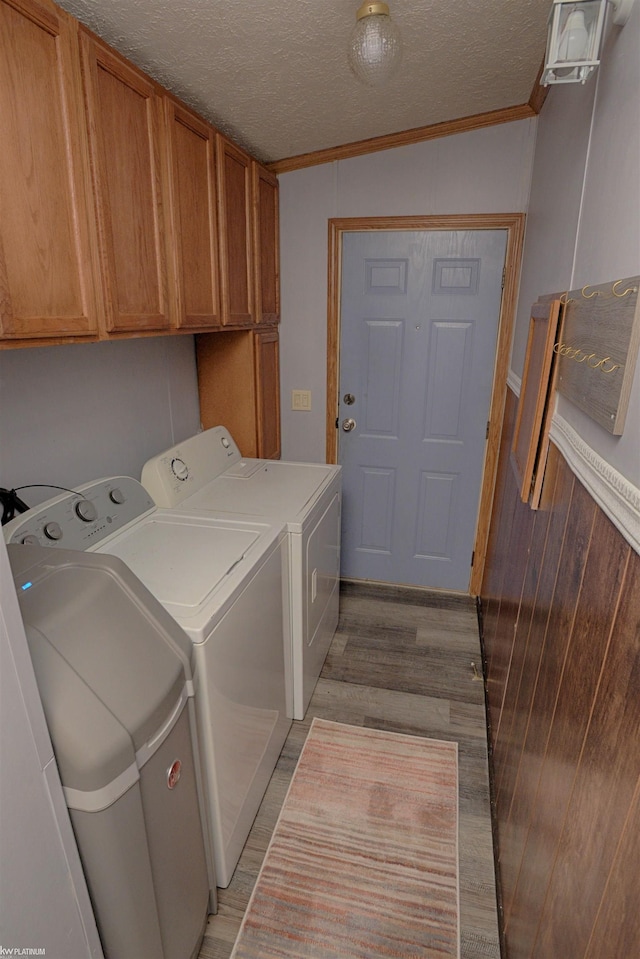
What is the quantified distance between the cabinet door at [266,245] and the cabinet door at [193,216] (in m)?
Answer: 0.47

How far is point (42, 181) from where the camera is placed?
1170 millimetres

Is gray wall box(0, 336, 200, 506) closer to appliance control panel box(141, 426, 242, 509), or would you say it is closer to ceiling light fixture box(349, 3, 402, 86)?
appliance control panel box(141, 426, 242, 509)

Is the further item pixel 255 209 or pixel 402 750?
pixel 255 209

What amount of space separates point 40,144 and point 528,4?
54.2 inches

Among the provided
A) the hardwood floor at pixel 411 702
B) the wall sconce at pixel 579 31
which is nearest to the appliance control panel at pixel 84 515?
the hardwood floor at pixel 411 702

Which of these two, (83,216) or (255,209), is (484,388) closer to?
(255,209)

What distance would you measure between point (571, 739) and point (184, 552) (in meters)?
1.16

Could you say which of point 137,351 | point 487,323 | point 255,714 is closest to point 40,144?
point 137,351

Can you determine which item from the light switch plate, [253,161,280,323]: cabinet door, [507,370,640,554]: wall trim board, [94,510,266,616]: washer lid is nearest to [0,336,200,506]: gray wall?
[94,510,266,616]: washer lid

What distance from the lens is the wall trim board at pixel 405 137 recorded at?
2.37 metres

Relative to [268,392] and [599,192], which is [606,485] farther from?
[268,392]

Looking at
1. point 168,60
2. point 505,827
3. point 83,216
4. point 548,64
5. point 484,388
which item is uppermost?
point 168,60

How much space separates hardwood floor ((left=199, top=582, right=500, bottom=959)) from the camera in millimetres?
1534

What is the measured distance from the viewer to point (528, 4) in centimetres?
148
